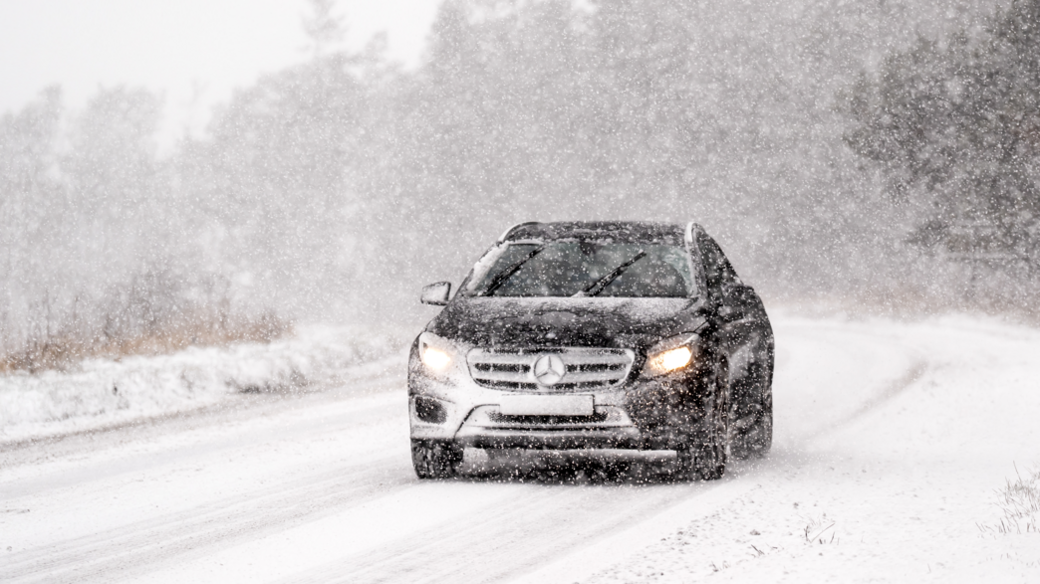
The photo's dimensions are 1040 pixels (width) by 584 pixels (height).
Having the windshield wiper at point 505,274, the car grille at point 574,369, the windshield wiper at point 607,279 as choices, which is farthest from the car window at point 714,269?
the car grille at point 574,369

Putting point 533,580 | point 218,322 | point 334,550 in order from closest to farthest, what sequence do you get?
1. point 533,580
2. point 334,550
3. point 218,322

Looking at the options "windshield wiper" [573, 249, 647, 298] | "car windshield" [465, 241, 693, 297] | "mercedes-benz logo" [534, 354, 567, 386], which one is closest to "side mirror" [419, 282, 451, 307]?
"car windshield" [465, 241, 693, 297]

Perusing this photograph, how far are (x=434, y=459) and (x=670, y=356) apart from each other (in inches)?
64.4

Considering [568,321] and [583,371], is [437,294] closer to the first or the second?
[568,321]

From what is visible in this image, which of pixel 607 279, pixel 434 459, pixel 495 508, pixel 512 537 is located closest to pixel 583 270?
pixel 607 279

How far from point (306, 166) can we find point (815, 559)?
63456 millimetres

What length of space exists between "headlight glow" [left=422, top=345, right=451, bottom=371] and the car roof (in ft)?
5.55

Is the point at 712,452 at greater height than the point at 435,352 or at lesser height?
lesser

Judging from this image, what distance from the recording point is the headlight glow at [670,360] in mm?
7434

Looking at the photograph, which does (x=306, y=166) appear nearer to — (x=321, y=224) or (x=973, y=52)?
(x=321, y=224)

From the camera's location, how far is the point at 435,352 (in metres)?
7.71

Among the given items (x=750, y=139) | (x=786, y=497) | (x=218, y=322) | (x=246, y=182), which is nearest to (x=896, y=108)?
(x=750, y=139)

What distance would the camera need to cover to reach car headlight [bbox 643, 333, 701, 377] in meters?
7.43

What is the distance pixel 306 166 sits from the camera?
67.1 meters
